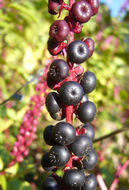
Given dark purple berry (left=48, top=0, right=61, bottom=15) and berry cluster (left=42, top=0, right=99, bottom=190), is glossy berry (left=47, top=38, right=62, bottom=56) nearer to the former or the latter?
berry cluster (left=42, top=0, right=99, bottom=190)

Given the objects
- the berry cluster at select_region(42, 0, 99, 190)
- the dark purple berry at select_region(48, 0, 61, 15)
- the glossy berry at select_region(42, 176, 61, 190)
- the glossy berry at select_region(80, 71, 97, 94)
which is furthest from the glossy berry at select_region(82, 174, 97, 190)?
the dark purple berry at select_region(48, 0, 61, 15)

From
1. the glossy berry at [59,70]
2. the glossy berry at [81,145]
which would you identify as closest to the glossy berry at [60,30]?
the glossy berry at [59,70]

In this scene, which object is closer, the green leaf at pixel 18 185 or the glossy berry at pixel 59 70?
the glossy berry at pixel 59 70

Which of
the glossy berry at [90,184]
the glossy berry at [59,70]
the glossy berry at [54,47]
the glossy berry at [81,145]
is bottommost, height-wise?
the glossy berry at [90,184]

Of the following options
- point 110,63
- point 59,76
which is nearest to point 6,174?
point 59,76

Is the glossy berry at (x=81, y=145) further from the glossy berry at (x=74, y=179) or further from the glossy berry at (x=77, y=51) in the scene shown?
the glossy berry at (x=77, y=51)

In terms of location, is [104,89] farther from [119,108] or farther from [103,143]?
[103,143]
